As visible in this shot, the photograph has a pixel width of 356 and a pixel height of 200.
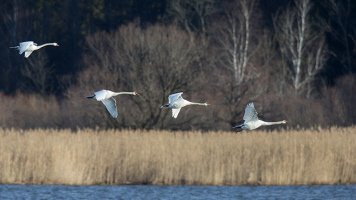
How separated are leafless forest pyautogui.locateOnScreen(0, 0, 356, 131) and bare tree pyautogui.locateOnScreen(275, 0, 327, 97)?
0.24 feet

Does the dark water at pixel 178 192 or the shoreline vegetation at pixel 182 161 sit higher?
the shoreline vegetation at pixel 182 161

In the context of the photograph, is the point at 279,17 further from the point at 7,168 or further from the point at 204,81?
the point at 7,168

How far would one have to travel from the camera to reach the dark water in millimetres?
18891

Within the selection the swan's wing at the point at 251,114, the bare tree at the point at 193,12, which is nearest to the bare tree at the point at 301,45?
the bare tree at the point at 193,12

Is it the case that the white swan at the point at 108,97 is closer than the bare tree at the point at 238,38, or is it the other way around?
the white swan at the point at 108,97

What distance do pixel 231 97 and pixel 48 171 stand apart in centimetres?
842

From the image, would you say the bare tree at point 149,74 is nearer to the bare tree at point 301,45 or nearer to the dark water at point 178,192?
the dark water at point 178,192

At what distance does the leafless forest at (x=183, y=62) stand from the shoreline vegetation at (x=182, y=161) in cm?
456

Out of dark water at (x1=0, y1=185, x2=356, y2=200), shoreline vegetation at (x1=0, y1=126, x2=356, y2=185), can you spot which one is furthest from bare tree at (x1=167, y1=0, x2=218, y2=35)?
dark water at (x1=0, y1=185, x2=356, y2=200)

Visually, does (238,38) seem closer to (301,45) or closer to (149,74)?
(301,45)

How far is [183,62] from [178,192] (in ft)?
23.3

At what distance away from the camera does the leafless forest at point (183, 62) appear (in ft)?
84.2

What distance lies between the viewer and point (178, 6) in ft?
131

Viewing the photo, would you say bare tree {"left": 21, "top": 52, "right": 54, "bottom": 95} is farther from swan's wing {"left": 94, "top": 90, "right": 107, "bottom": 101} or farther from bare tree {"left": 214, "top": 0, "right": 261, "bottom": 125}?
swan's wing {"left": 94, "top": 90, "right": 107, "bottom": 101}
